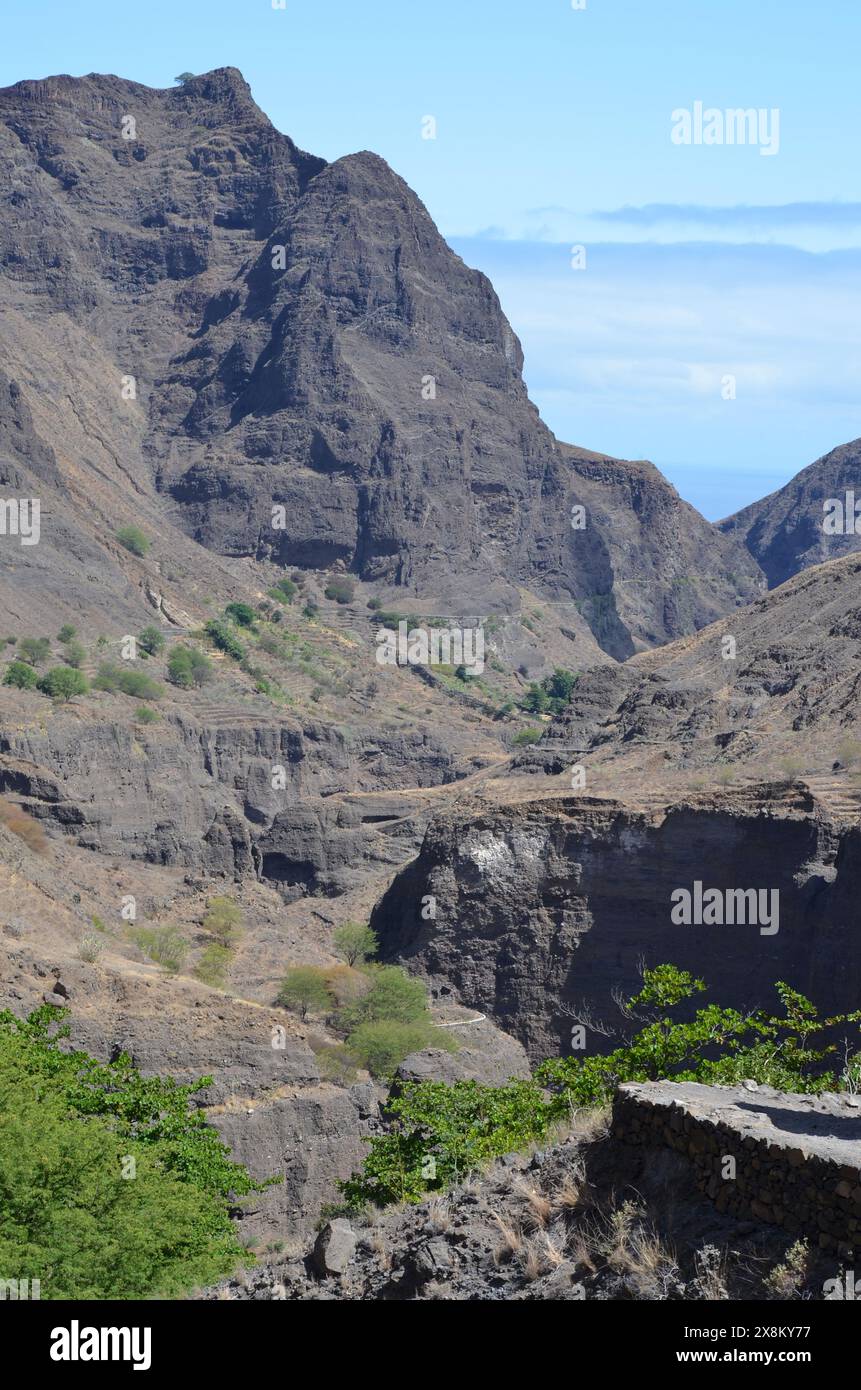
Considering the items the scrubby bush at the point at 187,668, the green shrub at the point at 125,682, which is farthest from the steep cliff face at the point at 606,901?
the scrubby bush at the point at 187,668

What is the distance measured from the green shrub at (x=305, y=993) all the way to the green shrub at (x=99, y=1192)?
31870 mm

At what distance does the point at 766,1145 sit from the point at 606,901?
5173 centimetres

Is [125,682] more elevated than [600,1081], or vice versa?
[125,682]

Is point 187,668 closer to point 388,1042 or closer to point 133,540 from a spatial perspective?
point 133,540

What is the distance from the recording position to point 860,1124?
1733 centimetres

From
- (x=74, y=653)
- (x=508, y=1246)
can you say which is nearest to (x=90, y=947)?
(x=508, y=1246)

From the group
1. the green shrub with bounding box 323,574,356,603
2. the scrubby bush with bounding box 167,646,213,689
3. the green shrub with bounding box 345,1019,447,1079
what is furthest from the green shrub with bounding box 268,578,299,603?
the green shrub with bounding box 345,1019,447,1079

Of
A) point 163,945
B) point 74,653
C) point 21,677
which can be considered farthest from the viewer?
point 74,653

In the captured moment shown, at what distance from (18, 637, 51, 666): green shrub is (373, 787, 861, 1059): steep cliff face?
39652mm

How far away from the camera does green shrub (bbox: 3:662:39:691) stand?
99250 millimetres

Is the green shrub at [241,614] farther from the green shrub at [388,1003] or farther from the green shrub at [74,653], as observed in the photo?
the green shrub at [388,1003]

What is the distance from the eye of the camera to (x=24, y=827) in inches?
2990

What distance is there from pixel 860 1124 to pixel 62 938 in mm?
43109

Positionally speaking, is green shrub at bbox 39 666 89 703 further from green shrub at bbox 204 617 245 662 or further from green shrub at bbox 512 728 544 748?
green shrub at bbox 512 728 544 748
